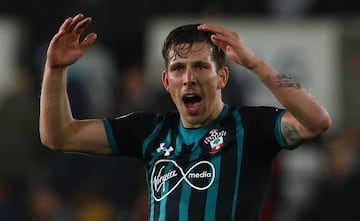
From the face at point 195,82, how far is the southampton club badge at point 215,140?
93mm

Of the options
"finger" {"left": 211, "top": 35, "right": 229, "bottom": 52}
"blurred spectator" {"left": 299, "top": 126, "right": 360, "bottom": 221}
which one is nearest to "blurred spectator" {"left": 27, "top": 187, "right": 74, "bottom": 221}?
"blurred spectator" {"left": 299, "top": 126, "right": 360, "bottom": 221}

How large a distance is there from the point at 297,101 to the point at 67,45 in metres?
1.19

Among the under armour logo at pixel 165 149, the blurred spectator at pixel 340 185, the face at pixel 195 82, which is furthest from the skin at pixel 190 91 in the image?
the blurred spectator at pixel 340 185

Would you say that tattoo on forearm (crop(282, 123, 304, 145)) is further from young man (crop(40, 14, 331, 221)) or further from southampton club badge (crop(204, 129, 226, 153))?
southampton club badge (crop(204, 129, 226, 153))

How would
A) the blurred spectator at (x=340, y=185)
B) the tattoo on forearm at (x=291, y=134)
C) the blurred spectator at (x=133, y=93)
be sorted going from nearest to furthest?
the tattoo on forearm at (x=291, y=134), the blurred spectator at (x=340, y=185), the blurred spectator at (x=133, y=93)

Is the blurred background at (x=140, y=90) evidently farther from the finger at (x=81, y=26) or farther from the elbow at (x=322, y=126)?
the elbow at (x=322, y=126)

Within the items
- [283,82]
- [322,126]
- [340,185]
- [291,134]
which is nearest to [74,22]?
[283,82]

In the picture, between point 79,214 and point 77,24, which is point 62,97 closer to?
point 77,24

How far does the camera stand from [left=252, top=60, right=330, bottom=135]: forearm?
5.51 meters

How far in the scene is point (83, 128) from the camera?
242 inches

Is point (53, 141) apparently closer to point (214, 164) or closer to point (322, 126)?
point (214, 164)

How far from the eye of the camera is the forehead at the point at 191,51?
5.87 meters

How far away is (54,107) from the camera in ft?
19.9

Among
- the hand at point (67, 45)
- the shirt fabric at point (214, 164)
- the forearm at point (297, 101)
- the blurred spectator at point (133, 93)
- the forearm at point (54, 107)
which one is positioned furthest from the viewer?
the blurred spectator at point (133, 93)
